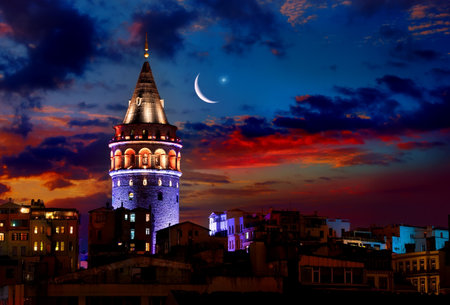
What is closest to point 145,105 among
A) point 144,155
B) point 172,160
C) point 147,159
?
Answer: point 144,155

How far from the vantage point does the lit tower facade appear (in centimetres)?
12838

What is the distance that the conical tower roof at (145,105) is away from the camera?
133750mm

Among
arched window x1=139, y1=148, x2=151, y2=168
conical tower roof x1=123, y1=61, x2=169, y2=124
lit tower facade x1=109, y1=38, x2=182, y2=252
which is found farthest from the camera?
conical tower roof x1=123, y1=61, x2=169, y2=124

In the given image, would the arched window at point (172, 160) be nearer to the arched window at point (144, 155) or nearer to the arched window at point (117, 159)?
the arched window at point (144, 155)

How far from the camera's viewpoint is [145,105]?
13500 cm

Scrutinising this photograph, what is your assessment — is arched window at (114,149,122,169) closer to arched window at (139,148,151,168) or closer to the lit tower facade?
the lit tower facade

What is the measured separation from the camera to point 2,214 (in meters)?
120

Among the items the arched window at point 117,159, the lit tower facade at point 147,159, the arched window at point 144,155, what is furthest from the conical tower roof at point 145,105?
the arched window at point 117,159

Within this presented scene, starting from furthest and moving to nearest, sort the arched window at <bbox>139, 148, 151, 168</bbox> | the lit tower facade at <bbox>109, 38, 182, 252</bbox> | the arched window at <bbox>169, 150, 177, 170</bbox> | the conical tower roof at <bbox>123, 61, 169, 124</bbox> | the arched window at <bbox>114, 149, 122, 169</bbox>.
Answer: the conical tower roof at <bbox>123, 61, 169, 124</bbox> → the arched window at <bbox>169, 150, 177, 170</bbox> → the arched window at <bbox>114, 149, 122, 169</bbox> → the arched window at <bbox>139, 148, 151, 168</bbox> → the lit tower facade at <bbox>109, 38, 182, 252</bbox>

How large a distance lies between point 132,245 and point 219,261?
38.7 m

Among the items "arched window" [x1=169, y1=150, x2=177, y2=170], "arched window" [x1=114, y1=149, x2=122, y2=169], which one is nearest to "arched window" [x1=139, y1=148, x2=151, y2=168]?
"arched window" [x1=114, y1=149, x2=122, y2=169]

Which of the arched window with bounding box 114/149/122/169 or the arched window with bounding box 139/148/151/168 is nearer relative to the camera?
the arched window with bounding box 139/148/151/168

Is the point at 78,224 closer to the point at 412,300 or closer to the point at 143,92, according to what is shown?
the point at 143,92

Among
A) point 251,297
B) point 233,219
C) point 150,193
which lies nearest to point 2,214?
point 150,193
